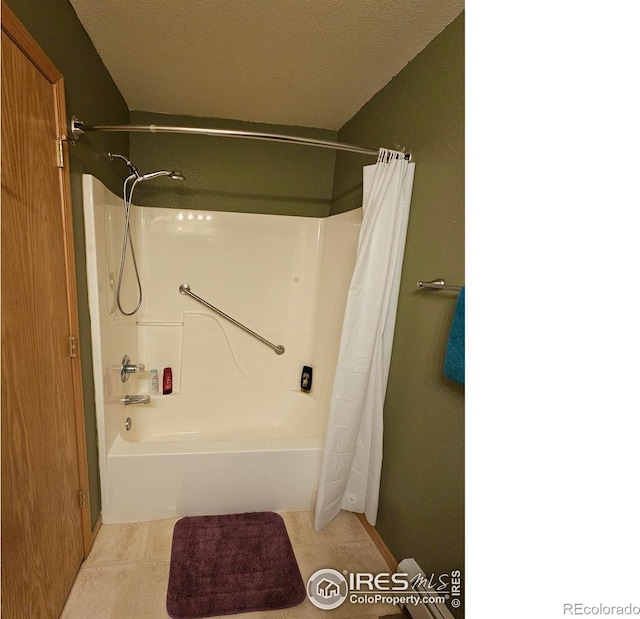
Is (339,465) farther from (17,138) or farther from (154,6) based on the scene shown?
(154,6)

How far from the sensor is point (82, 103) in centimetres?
159

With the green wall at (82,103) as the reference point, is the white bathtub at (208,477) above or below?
below

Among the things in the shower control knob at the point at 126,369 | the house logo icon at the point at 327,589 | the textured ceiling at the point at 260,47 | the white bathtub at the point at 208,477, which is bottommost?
the house logo icon at the point at 327,589

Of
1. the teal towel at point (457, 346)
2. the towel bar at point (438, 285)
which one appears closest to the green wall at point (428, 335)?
the towel bar at point (438, 285)

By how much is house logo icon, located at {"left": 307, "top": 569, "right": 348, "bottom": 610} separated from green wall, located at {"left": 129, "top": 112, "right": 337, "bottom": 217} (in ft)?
7.10

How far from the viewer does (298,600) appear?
1.54 meters

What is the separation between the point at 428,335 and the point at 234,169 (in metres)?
1.82

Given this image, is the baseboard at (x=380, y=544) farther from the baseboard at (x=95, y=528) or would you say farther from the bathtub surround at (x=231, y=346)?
the baseboard at (x=95, y=528)

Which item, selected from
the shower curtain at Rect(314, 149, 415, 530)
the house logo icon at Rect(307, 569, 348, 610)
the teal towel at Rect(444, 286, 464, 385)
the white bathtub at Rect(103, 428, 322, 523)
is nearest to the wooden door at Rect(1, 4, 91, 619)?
the white bathtub at Rect(103, 428, 322, 523)

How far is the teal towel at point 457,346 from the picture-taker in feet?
3.90

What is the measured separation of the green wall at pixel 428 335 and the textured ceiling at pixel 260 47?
0.53 ft

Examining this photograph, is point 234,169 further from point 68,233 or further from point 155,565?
point 155,565
